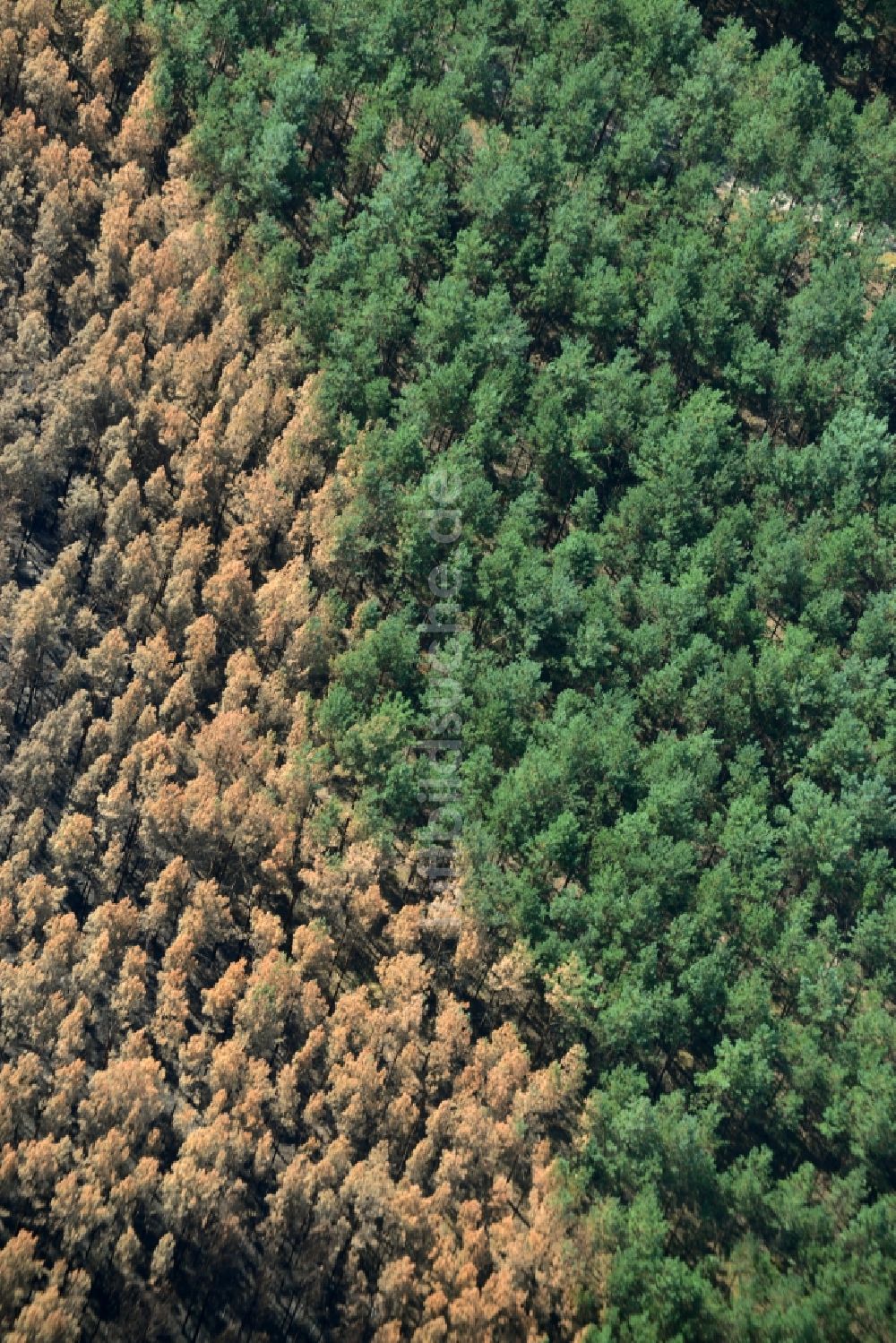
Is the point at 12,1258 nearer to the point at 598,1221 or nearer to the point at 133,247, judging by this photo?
the point at 598,1221

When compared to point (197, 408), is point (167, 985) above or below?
below

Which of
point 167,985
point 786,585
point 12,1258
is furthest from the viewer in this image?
point 786,585

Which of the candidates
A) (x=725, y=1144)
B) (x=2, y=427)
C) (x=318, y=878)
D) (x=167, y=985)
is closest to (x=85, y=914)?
(x=167, y=985)

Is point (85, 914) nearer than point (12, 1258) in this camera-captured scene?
No

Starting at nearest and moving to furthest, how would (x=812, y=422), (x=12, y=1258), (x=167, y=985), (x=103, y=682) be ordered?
(x=12, y=1258) → (x=167, y=985) → (x=103, y=682) → (x=812, y=422)

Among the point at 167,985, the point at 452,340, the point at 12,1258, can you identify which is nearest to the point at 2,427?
the point at 452,340

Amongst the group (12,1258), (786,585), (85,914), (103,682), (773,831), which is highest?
(786,585)
